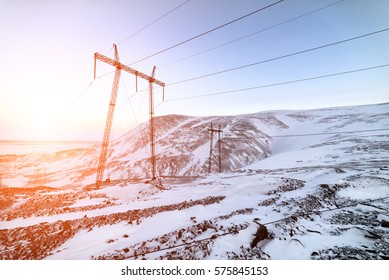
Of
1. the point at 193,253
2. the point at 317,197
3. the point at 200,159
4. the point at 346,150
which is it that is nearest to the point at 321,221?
the point at 317,197

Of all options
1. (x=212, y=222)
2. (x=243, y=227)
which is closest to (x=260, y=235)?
(x=243, y=227)

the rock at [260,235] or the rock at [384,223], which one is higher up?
the rock at [384,223]

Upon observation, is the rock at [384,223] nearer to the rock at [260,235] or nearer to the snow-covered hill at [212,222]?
the snow-covered hill at [212,222]

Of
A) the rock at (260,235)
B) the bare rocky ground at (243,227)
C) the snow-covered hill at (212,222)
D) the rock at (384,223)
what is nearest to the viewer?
the bare rocky ground at (243,227)

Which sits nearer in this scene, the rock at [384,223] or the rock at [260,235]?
the rock at [260,235]

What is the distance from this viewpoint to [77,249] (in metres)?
9.10

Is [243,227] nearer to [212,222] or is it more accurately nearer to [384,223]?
[212,222]

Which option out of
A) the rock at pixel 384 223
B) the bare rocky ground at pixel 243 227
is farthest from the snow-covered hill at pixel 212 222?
the rock at pixel 384 223

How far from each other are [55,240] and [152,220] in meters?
4.91

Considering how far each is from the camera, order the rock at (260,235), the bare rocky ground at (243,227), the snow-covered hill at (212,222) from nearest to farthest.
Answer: the bare rocky ground at (243,227)
the snow-covered hill at (212,222)
the rock at (260,235)

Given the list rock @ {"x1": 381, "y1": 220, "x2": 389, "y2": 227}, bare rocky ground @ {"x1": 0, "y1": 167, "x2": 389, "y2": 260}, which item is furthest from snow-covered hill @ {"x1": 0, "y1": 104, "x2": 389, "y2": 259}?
rock @ {"x1": 381, "y1": 220, "x2": 389, "y2": 227}

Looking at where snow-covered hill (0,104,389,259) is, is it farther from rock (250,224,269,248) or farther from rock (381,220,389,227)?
rock (381,220,389,227)

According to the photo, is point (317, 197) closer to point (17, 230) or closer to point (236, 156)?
point (17, 230)

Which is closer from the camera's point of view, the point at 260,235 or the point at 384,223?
the point at 260,235
